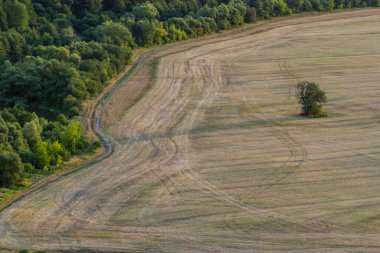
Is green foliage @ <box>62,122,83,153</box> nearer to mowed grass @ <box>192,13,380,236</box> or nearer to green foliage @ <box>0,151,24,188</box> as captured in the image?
green foliage @ <box>0,151,24,188</box>

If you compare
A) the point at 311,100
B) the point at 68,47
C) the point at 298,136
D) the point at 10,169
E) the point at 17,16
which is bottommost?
the point at 298,136

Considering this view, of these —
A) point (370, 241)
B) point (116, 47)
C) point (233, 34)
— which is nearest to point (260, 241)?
point (370, 241)

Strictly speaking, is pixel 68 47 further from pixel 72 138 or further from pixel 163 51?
pixel 72 138


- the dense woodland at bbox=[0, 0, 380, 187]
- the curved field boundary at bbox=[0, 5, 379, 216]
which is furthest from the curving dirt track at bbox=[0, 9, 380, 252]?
the dense woodland at bbox=[0, 0, 380, 187]

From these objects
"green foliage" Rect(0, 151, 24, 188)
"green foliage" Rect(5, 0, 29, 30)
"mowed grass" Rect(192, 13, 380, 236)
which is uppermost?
"green foliage" Rect(5, 0, 29, 30)

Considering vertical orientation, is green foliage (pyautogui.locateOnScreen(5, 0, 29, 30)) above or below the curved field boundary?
above

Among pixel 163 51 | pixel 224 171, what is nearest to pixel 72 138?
pixel 224 171

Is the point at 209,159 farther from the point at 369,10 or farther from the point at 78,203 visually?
the point at 369,10
